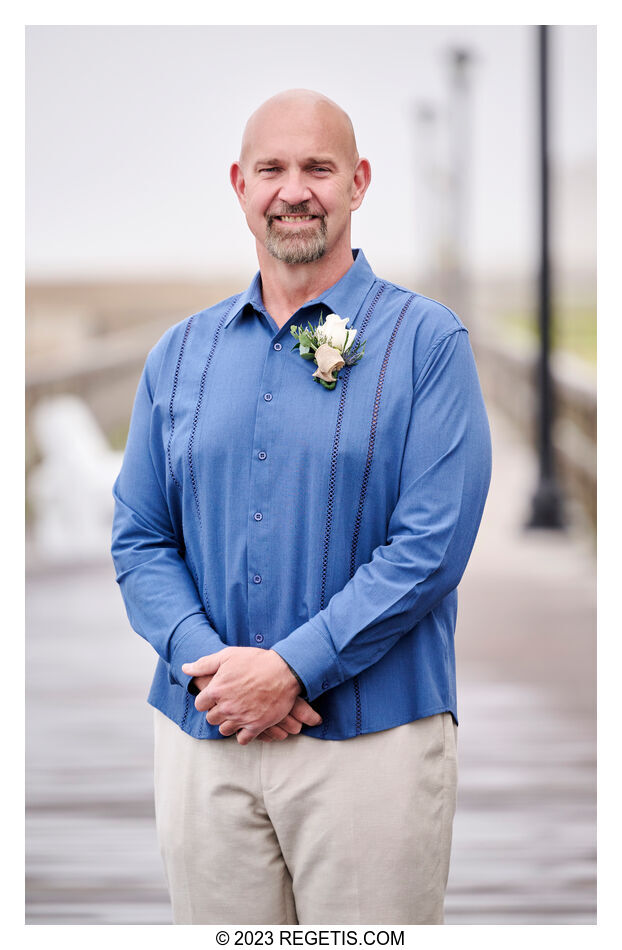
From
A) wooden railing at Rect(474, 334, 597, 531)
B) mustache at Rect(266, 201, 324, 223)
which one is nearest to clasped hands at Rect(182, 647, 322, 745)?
mustache at Rect(266, 201, 324, 223)

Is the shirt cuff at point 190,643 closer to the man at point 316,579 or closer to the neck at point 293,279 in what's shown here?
the man at point 316,579

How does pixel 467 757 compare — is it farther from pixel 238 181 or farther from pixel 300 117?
pixel 300 117

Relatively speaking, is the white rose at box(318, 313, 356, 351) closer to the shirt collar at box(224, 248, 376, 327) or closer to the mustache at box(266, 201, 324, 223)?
the shirt collar at box(224, 248, 376, 327)

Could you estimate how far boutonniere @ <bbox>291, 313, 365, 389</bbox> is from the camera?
1598mm

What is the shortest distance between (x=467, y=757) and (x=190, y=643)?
219 centimetres

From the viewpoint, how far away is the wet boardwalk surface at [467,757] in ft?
9.27

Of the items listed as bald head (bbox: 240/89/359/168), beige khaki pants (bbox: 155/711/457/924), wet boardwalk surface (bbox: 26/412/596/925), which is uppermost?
bald head (bbox: 240/89/359/168)

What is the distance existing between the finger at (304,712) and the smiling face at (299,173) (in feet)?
2.01

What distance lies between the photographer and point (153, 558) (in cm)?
171

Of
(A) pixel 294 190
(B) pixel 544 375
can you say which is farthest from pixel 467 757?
(B) pixel 544 375

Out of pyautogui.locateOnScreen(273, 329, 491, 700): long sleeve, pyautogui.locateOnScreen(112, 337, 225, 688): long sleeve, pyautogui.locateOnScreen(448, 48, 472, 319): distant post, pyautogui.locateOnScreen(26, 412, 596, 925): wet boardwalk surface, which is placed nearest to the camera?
pyautogui.locateOnScreen(273, 329, 491, 700): long sleeve

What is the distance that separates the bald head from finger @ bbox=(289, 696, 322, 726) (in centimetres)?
76

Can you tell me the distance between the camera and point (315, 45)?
4941 millimetres
